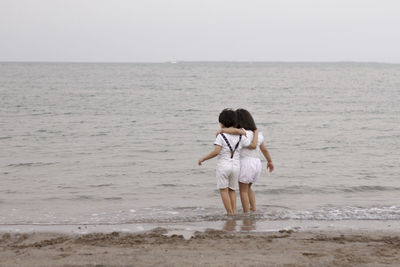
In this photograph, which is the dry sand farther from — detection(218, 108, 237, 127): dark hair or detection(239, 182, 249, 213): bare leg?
detection(218, 108, 237, 127): dark hair

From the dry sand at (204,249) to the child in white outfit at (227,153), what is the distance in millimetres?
861

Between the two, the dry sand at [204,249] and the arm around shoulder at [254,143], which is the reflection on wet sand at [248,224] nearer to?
the dry sand at [204,249]

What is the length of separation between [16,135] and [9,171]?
5670 mm

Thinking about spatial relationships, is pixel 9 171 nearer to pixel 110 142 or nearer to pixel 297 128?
pixel 110 142

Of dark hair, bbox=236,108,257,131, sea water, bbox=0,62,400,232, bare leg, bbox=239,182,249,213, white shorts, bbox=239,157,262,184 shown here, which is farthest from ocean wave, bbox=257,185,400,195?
dark hair, bbox=236,108,257,131

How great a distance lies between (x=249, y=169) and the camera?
6.84m

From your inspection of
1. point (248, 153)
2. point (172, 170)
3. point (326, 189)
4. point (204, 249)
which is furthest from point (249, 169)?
point (172, 170)

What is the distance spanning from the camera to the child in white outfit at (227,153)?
6605mm

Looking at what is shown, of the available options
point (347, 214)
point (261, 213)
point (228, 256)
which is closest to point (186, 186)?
point (261, 213)

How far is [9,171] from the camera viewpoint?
10828 mm

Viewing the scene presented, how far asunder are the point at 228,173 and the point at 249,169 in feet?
0.96

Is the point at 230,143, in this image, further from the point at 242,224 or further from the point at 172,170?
the point at 172,170

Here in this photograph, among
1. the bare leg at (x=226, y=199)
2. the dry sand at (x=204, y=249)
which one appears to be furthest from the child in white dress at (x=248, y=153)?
the dry sand at (x=204, y=249)

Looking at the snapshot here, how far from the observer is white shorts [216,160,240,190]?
22.0ft
